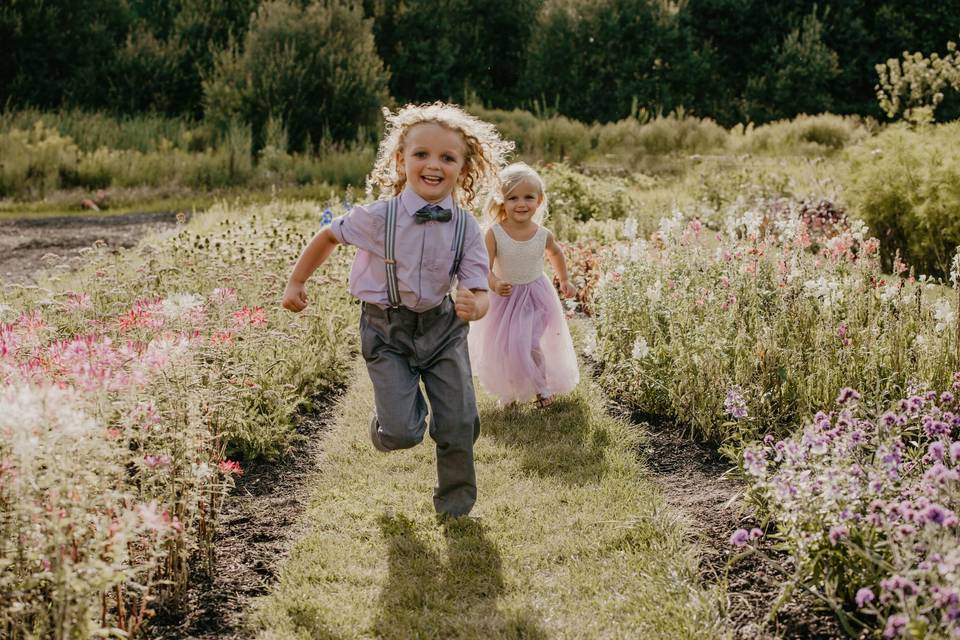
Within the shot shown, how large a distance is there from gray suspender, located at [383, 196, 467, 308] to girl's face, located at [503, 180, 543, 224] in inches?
63.1

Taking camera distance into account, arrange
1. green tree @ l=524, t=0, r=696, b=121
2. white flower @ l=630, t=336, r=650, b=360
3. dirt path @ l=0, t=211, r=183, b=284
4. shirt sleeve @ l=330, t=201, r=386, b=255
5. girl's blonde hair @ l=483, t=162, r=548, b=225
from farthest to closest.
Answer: green tree @ l=524, t=0, r=696, b=121
dirt path @ l=0, t=211, r=183, b=284
girl's blonde hair @ l=483, t=162, r=548, b=225
white flower @ l=630, t=336, r=650, b=360
shirt sleeve @ l=330, t=201, r=386, b=255

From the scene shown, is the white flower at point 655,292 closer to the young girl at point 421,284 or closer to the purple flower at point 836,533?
the young girl at point 421,284

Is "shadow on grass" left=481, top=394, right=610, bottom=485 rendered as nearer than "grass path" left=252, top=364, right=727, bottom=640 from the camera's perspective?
No

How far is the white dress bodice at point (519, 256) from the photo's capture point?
568 centimetres

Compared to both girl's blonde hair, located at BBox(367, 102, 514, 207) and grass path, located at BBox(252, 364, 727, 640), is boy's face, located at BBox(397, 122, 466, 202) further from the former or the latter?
grass path, located at BBox(252, 364, 727, 640)

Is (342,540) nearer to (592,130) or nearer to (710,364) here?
(710,364)

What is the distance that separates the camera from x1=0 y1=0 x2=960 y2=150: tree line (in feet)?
88.1

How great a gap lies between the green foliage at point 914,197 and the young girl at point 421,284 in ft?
20.0

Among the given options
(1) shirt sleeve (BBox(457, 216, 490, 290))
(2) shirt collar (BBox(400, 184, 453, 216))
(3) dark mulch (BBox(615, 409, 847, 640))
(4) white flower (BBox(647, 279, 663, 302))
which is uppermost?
(2) shirt collar (BBox(400, 184, 453, 216))

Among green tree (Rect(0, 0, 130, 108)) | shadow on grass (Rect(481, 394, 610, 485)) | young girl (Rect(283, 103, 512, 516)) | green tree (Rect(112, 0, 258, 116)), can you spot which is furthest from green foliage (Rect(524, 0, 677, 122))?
young girl (Rect(283, 103, 512, 516))

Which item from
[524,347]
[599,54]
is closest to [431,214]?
[524,347]

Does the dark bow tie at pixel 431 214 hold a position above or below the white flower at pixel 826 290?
above

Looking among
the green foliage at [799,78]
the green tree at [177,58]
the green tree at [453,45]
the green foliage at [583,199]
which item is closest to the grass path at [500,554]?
the green foliage at [583,199]

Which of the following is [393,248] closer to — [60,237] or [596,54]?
[60,237]
